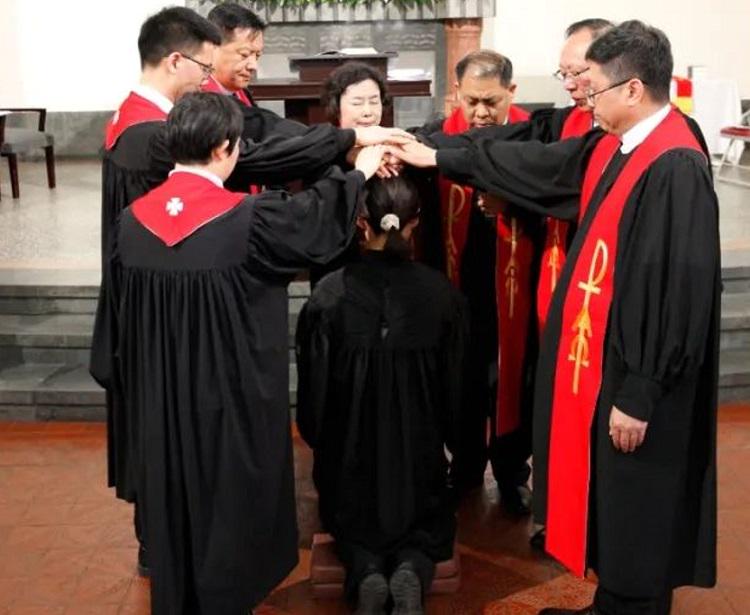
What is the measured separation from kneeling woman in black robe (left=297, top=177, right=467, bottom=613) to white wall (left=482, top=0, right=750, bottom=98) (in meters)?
8.17

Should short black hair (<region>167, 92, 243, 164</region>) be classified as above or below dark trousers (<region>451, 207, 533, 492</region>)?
above

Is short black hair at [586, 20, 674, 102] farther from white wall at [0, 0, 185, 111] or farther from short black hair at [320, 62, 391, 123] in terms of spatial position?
white wall at [0, 0, 185, 111]

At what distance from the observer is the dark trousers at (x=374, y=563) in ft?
10.9

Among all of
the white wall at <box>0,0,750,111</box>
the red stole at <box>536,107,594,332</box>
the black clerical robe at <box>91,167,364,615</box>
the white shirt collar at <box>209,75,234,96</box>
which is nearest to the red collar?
the white shirt collar at <box>209,75,234,96</box>

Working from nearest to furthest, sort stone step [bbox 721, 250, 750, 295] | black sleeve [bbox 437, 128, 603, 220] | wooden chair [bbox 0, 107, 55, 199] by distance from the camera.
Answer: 1. black sleeve [bbox 437, 128, 603, 220]
2. stone step [bbox 721, 250, 750, 295]
3. wooden chair [bbox 0, 107, 55, 199]

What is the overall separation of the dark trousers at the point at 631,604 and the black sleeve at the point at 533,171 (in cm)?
113

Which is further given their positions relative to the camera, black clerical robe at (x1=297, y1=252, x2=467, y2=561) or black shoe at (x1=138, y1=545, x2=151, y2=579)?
black shoe at (x1=138, y1=545, x2=151, y2=579)

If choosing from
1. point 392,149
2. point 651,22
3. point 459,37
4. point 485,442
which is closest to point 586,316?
point 392,149

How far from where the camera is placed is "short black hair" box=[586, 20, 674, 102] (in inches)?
103

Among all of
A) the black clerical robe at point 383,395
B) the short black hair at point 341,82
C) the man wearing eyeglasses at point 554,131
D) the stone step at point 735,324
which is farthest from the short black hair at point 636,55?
the stone step at point 735,324

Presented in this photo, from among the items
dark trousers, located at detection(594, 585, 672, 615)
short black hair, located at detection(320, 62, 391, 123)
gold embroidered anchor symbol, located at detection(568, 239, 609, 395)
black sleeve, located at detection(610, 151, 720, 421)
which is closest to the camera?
black sleeve, located at detection(610, 151, 720, 421)

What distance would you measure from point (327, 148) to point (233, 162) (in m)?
0.48

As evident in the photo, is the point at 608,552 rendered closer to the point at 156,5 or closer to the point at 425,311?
the point at 425,311

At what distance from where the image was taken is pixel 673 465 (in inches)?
111
